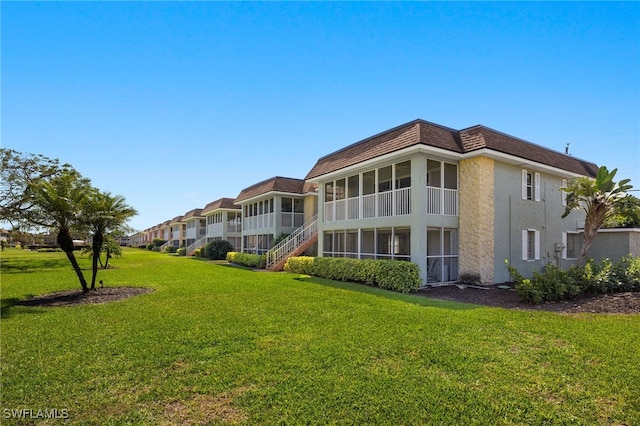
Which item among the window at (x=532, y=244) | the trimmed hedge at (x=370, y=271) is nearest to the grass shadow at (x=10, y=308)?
the trimmed hedge at (x=370, y=271)

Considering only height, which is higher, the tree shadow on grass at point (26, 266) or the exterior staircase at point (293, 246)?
the exterior staircase at point (293, 246)

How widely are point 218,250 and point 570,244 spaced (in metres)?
27.1

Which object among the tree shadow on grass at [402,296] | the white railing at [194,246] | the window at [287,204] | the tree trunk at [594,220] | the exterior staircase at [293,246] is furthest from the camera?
the white railing at [194,246]

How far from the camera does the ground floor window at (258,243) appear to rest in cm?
2760

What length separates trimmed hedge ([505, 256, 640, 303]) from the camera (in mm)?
10211

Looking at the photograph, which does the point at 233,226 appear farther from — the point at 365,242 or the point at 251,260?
the point at 365,242

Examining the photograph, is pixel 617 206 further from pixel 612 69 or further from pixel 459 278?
pixel 459 278

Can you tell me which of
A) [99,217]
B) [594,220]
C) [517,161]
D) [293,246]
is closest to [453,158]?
[517,161]

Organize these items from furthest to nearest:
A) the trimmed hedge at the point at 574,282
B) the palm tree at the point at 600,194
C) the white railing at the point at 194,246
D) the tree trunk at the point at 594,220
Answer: the white railing at the point at 194,246, the tree trunk at the point at 594,220, the palm tree at the point at 600,194, the trimmed hedge at the point at 574,282

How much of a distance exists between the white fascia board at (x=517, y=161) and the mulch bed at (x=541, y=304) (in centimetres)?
519

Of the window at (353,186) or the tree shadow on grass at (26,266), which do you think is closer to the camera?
the window at (353,186)

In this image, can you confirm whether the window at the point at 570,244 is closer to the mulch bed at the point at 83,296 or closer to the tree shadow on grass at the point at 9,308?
the mulch bed at the point at 83,296

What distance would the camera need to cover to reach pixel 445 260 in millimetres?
14977

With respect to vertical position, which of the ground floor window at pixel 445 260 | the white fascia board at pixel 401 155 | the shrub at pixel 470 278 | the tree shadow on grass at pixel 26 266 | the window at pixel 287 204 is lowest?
the tree shadow on grass at pixel 26 266
